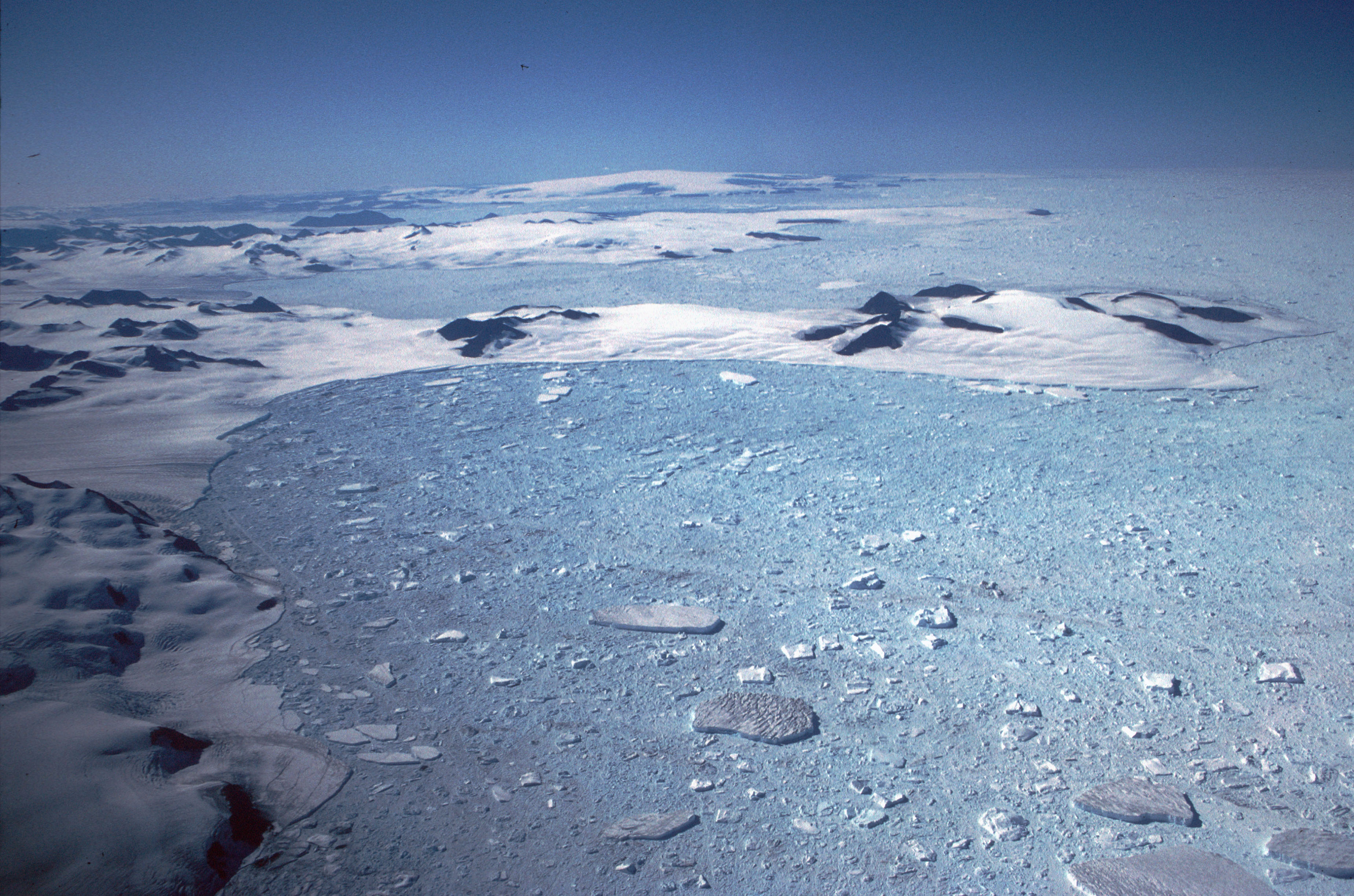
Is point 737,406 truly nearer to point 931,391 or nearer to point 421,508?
point 931,391

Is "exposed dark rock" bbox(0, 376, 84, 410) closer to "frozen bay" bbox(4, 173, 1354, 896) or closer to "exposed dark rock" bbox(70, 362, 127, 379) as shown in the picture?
"frozen bay" bbox(4, 173, 1354, 896)

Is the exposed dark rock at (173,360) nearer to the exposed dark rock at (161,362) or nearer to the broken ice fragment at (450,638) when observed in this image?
the exposed dark rock at (161,362)

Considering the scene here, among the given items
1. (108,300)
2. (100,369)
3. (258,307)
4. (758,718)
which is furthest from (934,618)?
(108,300)

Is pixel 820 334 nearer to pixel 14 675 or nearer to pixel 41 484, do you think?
pixel 41 484

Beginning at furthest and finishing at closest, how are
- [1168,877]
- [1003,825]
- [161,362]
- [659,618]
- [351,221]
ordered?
[351,221] < [161,362] < [659,618] < [1003,825] < [1168,877]

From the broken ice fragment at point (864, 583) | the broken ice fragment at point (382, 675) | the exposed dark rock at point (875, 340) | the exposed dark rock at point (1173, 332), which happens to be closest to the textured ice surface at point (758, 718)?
the broken ice fragment at point (864, 583)

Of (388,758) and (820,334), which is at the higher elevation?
(820,334)

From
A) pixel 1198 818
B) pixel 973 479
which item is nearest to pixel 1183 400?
pixel 973 479
